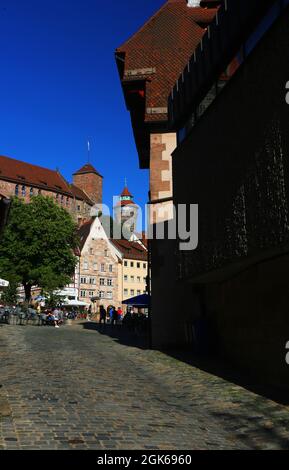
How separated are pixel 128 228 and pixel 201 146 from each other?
10015 cm

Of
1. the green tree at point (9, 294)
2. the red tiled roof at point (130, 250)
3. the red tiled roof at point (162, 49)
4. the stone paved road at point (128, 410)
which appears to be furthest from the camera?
the red tiled roof at point (130, 250)

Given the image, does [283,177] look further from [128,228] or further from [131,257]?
[128,228]

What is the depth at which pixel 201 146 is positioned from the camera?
Answer: 40.7 feet

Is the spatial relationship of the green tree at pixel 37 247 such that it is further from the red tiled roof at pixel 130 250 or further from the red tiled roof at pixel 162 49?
→ the red tiled roof at pixel 130 250

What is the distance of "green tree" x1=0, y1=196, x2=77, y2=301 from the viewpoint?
4562cm

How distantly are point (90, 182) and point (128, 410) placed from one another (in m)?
110

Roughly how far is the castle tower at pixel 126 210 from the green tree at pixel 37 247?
7291 cm

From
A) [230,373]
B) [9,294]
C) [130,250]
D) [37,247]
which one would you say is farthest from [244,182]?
[130,250]

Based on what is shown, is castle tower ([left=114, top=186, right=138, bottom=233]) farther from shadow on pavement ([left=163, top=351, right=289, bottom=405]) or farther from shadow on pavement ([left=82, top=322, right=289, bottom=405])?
shadow on pavement ([left=163, top=351, right=289, bottom=405])

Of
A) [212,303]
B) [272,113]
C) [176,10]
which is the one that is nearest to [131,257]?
[176,10]

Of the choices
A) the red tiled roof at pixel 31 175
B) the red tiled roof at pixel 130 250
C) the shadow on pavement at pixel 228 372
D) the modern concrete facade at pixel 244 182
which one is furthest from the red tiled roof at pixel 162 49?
the red tiled roof at pixel 31 175

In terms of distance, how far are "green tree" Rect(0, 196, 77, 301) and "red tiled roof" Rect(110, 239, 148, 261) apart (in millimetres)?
33842

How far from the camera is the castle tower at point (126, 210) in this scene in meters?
129

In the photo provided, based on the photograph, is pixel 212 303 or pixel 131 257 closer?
pixel 212 303
